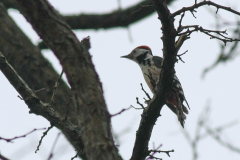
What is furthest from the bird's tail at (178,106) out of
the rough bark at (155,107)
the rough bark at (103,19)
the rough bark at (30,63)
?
the rough bark at (103,19)

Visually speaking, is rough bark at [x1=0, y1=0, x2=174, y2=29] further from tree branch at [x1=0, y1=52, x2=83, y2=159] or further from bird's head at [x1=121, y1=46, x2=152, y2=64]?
tree branch at [x1=0, y1=52, x2=83, y2=159]

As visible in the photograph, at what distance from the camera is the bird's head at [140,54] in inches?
278

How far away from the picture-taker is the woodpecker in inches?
213

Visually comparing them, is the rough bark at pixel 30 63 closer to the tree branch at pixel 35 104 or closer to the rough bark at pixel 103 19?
the rough bark at pixel 103 19

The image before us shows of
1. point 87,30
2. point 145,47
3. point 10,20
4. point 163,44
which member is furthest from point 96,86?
point 145,47

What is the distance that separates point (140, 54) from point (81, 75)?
4.92 meters

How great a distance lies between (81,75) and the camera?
2.38 meters

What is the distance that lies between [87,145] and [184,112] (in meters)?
3.60

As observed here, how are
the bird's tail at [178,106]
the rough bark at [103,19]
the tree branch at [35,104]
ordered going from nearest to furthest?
the tree branch at [35,104] → the bird's tail at [178,106] → the rough bark at [103,19]

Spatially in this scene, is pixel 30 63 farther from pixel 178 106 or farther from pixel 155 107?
pixel 155 107

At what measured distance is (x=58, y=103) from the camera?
5352 millimetres

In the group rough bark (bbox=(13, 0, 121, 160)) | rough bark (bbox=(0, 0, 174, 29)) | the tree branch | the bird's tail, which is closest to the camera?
rough bark (bbox=(13, 0, 121, 160))

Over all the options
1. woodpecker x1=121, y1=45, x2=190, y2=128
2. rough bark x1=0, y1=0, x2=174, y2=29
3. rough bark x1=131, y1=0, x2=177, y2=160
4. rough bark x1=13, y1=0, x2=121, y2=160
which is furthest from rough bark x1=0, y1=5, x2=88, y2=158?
rough bark x1=13, y1=0, x2=121, y2=160

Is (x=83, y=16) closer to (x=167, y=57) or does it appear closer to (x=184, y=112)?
(x=184, y=112)
